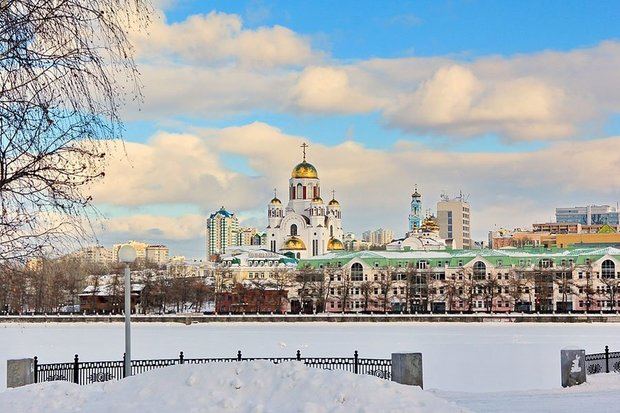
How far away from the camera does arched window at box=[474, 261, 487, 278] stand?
110 metres

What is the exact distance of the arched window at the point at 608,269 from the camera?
→ 10675 centimetres

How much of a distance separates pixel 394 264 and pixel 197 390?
4055 inches

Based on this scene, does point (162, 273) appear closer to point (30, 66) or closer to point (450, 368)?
point (450, 368)

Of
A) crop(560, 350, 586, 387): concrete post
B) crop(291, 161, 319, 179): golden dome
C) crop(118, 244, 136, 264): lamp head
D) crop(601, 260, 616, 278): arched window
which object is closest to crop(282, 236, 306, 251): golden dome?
crop(291, 161, 319, 179): golden dome

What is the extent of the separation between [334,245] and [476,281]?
36.8m

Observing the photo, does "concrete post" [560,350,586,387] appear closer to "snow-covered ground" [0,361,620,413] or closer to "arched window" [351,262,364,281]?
"snow-covered ground" [0,361,620,413]

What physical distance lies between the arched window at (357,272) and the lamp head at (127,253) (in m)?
98.1

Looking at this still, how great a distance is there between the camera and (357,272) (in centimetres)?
11594

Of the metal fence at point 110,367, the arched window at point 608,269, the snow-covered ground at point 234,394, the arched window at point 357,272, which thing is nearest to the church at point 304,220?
the arched window at point 357,272

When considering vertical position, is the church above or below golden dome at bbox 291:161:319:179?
below

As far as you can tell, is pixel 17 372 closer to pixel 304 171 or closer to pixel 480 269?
pixel 480 269

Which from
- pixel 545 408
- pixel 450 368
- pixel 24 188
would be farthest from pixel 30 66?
pixel 450 368

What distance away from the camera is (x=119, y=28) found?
9758mm

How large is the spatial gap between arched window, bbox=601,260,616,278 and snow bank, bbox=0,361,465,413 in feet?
324
